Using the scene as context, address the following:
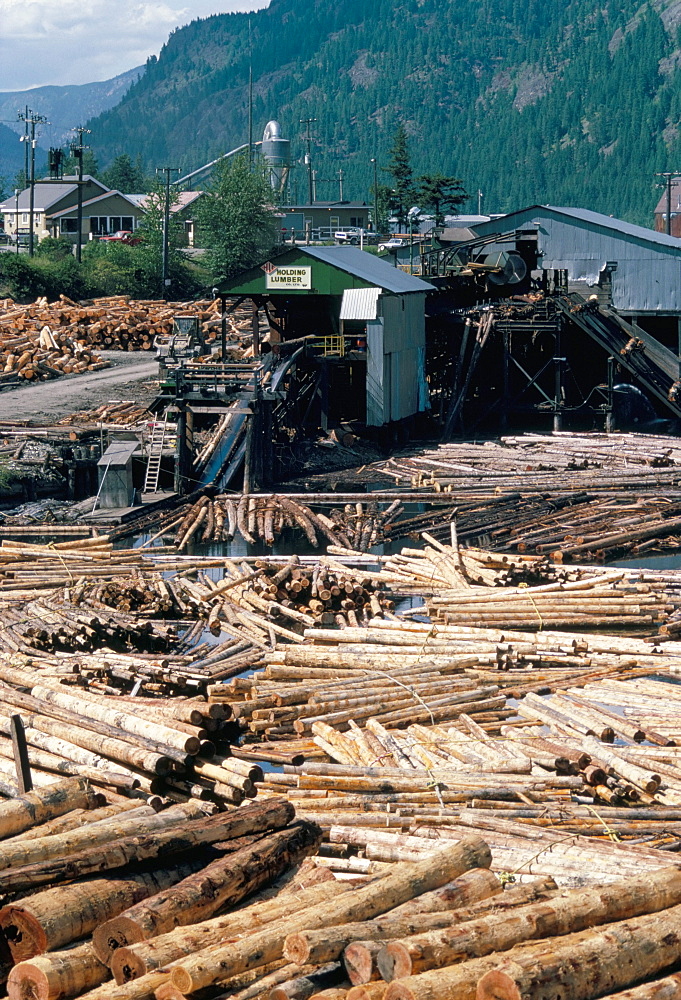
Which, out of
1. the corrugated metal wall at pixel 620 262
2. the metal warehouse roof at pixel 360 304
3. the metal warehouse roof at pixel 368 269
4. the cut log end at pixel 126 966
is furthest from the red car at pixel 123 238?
the cut log end at pixel 126 966

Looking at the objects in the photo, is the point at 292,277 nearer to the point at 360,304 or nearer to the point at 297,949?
the point at 360,304

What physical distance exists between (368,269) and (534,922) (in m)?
40.8

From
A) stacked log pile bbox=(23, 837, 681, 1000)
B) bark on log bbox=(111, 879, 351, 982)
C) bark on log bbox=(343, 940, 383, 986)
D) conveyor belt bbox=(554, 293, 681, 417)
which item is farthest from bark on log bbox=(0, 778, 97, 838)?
conveyor belt bbox=(554, 293, 681, 417)

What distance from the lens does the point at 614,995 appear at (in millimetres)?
10344

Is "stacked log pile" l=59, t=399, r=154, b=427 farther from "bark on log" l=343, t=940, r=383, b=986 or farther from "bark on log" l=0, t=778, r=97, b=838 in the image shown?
"bark on log" l=343, t=940, r=383, b=986

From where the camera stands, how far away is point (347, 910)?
11.3 m

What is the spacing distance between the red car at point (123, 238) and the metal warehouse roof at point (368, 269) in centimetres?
5311

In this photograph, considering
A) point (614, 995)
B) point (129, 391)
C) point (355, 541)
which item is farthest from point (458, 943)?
point (129, 391)

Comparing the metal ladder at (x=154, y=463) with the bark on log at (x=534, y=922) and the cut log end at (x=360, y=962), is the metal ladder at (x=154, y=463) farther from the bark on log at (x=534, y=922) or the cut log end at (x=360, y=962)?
the cut log end at (x=360, y=962)

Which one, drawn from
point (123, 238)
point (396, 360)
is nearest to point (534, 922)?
point (396, 360)

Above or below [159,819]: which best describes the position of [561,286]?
above

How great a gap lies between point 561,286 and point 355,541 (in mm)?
25533

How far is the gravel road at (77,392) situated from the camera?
48031 mm

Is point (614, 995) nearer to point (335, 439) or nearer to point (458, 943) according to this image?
point (458, 943)
